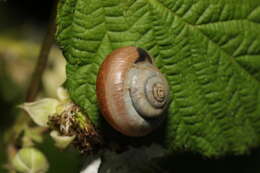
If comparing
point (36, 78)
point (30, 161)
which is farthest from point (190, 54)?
point (30, 161)

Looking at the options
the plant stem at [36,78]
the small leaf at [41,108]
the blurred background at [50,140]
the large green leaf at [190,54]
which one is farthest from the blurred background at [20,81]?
the large green leaf at [190,54]

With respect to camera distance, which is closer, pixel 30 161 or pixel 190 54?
pixel 190 54

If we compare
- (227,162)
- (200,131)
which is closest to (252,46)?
(200,131)

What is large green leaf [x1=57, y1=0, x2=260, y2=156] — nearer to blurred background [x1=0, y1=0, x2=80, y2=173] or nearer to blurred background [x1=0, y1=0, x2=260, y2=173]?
blurred background [x1=0, y1=0, x2=260, y2=173]

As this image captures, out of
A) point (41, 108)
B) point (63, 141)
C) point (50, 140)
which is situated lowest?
point (50, 140)

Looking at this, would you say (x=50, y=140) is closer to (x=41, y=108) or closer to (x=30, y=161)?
(x=30, y=161)

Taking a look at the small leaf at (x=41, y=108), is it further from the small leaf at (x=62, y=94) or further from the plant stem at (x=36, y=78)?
the plant stem at (x=36, y=78)
